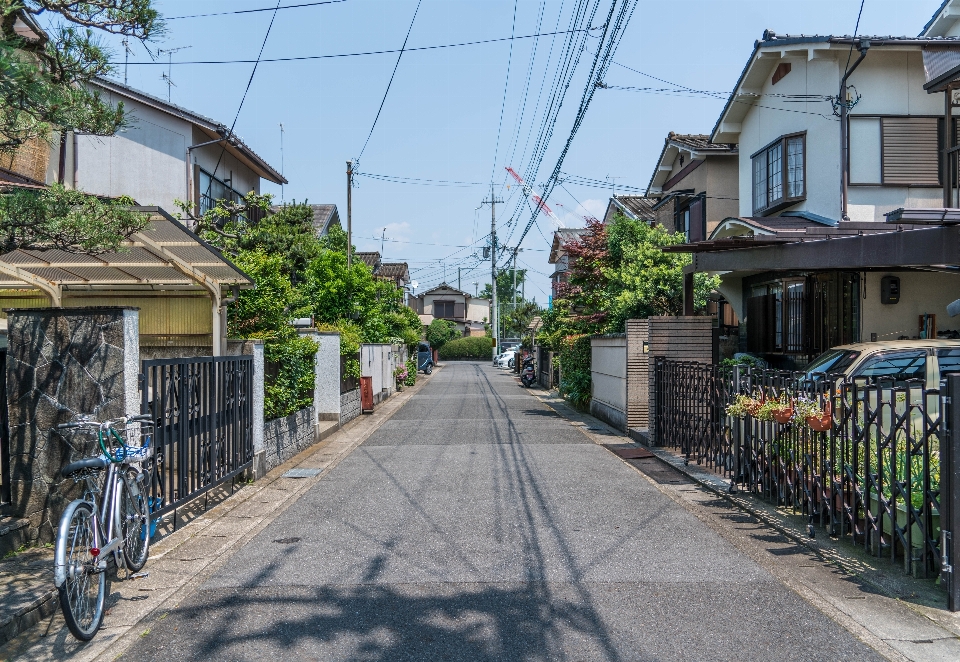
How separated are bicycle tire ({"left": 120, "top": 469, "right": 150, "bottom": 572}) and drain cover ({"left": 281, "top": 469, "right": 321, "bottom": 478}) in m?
4.45

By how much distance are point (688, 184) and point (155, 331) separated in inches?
688

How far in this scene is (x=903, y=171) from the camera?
15.3 metres

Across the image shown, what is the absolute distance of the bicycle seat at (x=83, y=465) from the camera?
16.9 feet

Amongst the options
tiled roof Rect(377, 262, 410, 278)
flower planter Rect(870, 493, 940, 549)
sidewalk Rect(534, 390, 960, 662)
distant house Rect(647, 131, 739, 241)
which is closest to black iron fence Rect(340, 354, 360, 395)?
distant house Rect(647, 131, 739, 241)

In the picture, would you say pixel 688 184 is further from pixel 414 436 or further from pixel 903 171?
pixel 414 436

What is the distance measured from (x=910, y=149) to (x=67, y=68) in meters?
15.6

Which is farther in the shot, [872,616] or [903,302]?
[903,302]

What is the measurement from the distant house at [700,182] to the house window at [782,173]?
353 cm

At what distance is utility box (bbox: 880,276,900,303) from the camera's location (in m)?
14.7

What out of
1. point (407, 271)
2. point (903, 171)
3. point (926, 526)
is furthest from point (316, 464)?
point (407, 271)

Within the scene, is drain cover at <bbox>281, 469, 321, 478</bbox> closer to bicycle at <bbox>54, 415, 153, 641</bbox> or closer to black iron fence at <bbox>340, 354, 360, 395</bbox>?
bicycle at <bbox>54, 415, 153, 641</bbox>

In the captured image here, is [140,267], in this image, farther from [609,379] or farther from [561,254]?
[561,254]

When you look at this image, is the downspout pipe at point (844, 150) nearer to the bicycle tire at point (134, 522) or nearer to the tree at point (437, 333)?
the bicycle tire at point (134, 522)

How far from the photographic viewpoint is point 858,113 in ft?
50.8
